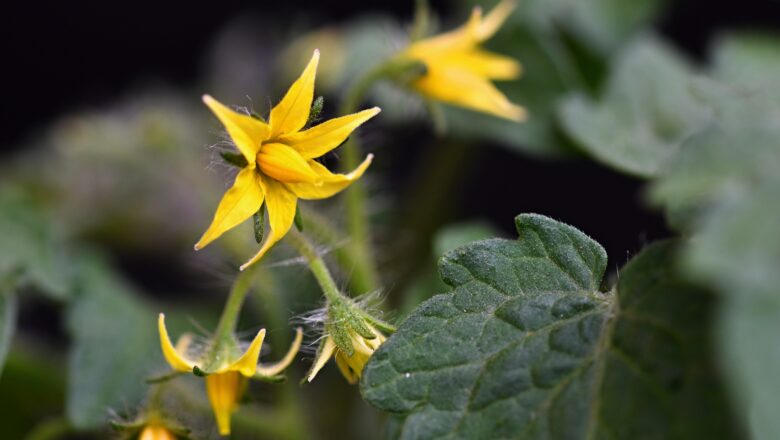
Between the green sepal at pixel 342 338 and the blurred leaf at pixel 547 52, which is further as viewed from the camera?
the blurred leaf at pixel 547 52

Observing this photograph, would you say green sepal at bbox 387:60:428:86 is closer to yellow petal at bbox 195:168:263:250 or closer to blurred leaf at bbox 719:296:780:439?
yellow petal at bbox 195:168:263:250

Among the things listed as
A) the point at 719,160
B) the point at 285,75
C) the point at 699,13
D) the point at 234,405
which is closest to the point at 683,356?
the point at 719,160

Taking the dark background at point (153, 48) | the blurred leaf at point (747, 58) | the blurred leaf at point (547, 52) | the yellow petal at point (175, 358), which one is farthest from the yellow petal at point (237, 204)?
the dark background at point (153, 48)

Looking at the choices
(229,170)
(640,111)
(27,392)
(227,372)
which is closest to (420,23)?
(229,170)

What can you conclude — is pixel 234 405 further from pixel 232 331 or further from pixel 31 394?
pixel 31 394

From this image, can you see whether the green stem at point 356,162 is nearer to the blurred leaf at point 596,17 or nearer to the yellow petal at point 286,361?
the yellow petal at point 286,361

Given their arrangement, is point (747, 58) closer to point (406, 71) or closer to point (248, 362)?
point (406, 71)

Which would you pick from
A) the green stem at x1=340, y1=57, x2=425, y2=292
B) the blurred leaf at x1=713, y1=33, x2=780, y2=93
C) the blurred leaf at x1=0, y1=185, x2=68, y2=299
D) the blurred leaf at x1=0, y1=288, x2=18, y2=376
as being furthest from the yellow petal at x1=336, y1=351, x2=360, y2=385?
the blurred leaf at x1=713, y1=33, x2=780, y2=93

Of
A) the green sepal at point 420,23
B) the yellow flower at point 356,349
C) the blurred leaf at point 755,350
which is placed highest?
the green sepal at point 420,23
